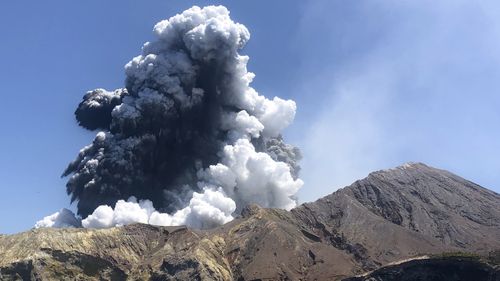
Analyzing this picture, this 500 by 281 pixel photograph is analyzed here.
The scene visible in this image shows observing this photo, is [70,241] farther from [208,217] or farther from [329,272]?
[329,272]

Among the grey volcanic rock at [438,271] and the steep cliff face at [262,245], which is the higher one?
the steep cliff face at [262,245]

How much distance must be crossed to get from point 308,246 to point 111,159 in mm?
63095

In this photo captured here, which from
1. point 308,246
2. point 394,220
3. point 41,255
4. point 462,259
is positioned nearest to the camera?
point 462,259

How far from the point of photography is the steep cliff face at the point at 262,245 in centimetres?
15825

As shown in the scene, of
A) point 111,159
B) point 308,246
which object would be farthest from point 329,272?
point 111,159

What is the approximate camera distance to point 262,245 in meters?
169

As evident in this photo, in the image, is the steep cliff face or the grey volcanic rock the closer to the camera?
the grey volcanic rock

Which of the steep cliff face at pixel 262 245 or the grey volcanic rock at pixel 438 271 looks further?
the steep cliff face at pixel 262 245

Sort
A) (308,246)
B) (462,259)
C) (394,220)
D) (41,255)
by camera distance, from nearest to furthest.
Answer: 1. (462,259)
2. (41,255)
3. (308,246)
4. (394,220)

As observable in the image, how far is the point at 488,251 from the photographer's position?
545ft

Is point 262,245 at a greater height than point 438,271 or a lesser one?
greater

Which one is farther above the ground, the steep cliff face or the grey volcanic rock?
the steep cliff face

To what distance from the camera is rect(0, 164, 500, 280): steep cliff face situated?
519 feet

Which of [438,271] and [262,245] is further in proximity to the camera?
[262,245]
